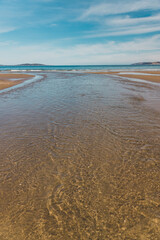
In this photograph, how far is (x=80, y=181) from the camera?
375cm

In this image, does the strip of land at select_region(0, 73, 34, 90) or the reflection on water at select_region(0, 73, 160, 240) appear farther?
the strip of land at select_region(0, 73, 34, 90)

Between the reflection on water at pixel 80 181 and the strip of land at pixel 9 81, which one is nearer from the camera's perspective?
the reflection on water at pixel 80 181

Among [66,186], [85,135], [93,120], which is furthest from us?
[93,120]

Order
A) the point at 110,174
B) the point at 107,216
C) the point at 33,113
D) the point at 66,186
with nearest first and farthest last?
the point at 107,216, the point at 66,186, the point at 110,174, the point at 33,113

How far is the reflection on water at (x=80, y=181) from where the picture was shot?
2699 millimetres

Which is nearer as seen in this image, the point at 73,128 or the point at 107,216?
the point at 107,216

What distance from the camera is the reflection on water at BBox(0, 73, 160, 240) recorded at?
2.70m

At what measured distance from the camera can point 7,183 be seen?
370cm

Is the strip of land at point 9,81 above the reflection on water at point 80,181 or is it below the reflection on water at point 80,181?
above

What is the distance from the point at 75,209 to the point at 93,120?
5.22 metres

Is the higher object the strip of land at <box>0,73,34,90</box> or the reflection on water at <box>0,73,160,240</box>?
the strip of land at <box>0,73,34,90</box>

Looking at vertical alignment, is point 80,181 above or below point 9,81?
below

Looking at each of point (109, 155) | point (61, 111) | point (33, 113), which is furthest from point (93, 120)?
point (33, 113)

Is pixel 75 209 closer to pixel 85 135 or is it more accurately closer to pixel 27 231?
pixel 27 231
